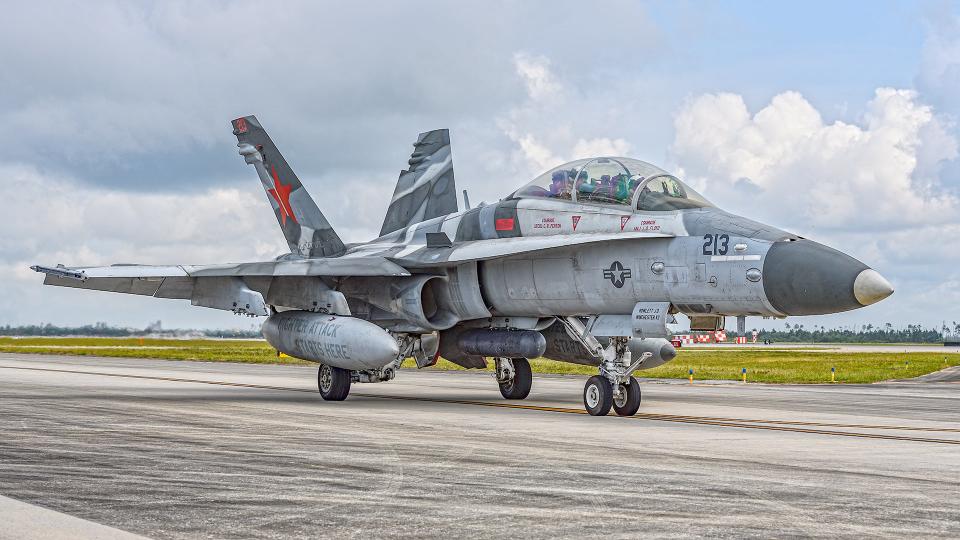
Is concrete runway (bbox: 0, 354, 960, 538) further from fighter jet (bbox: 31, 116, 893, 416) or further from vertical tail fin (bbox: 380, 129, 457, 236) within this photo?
vertical tail fin (bbox: 380, 129, 457, 236)

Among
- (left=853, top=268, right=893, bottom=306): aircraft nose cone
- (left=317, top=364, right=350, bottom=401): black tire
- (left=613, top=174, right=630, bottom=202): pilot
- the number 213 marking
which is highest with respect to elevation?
(left=613, top=174, right=630, bottom=202): pilot

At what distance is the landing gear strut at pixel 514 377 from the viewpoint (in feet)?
63.5

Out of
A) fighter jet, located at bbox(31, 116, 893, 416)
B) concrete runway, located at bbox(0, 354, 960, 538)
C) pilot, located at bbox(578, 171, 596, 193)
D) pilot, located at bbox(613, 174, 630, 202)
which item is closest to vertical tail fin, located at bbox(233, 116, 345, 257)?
fighter jet, located at bbox(31, 116, 893, 416)

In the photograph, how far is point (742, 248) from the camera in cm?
1338

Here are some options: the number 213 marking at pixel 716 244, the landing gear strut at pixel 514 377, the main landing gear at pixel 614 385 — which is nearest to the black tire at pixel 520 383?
the landing gear strut at pixel 514 377

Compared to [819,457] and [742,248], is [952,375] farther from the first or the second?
[819,457]

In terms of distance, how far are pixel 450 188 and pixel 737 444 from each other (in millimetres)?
12380

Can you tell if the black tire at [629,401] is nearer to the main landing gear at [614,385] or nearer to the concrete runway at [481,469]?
the main landing gear at [614,385]

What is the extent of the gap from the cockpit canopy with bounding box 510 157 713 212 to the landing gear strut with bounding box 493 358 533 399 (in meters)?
4.49

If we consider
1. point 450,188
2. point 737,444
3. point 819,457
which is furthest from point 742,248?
point 450,188

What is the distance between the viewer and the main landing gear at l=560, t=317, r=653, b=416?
1473 cm

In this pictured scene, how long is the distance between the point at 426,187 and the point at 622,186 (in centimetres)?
782

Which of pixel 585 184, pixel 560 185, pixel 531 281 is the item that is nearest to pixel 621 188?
pixel 585 184

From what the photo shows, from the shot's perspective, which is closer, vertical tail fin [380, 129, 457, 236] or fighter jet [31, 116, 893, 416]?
fighter jet [31, 116, 893, 416]
